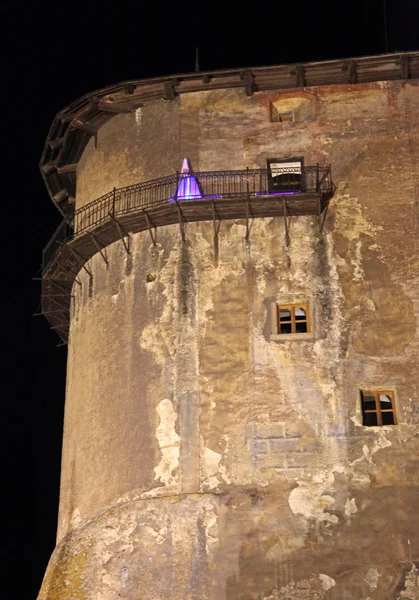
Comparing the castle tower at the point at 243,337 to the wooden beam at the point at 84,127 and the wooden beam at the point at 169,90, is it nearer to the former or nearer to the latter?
the wooden beam at the point at 84,127

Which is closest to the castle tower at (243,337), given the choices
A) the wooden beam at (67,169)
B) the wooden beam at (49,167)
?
the wooden beam at (67,169)

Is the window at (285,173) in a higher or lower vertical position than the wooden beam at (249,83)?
lower

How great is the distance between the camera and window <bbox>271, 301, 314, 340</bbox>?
31984mm

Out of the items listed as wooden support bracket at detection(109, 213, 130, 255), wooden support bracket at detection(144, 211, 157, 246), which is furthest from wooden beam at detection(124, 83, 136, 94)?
wooden support bracket at detection(144, 211, 157, 246)

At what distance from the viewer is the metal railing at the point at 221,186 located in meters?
33.8

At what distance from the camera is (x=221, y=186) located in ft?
112

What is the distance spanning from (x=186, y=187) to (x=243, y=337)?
4.88m

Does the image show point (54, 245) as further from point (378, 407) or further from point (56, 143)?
point (378, 407)

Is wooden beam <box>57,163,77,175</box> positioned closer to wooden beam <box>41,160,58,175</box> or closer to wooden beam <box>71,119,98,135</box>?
wooden beam <box>41,160,58,175</box>

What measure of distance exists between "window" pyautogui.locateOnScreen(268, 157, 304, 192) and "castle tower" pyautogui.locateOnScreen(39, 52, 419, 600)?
57 millimetres

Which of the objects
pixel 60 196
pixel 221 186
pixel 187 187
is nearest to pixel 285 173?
pixel 221 186

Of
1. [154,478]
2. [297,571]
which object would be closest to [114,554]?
[154,478]

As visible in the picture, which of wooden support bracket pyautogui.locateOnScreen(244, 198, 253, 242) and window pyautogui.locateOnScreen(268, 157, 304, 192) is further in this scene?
window pyautogui.locateOnScreen(268, 157, 304, 192)

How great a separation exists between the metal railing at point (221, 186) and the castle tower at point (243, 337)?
0.06 m
